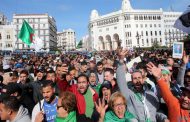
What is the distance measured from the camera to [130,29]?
Answer: 114 metres

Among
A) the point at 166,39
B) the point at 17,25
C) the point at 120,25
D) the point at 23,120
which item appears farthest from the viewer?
the point at 166,39

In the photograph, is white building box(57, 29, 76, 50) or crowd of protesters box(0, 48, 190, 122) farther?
white building box(57, 29, 76, 50)

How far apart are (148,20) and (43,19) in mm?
42087

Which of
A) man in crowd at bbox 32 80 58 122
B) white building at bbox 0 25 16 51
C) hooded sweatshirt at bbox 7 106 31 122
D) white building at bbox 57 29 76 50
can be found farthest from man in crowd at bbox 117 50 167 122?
white building at bbox 57 29 76 50

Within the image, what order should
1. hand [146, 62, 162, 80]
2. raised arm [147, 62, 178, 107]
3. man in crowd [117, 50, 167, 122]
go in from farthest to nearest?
1. man in crowd [117, 50, 167, 122]
2. hand [146, 62, 162, 80]
3. raised arm [147, 62, 178, 107]

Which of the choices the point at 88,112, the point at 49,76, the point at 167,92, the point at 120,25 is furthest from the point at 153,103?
the point at 120,25

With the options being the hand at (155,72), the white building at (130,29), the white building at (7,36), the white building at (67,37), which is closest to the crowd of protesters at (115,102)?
the hand at (155,72)

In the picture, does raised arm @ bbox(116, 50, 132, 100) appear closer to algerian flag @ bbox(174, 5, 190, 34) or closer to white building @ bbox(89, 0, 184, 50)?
algerian flag @ bbox(174, 5, 190, 34)

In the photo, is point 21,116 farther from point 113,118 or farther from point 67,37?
point 67,37

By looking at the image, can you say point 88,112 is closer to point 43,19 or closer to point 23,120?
point 23,120

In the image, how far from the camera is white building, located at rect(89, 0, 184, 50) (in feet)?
372

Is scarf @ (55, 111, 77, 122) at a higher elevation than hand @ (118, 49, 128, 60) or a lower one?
lower

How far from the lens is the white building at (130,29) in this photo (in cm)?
11344

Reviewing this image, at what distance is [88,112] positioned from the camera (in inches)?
190
